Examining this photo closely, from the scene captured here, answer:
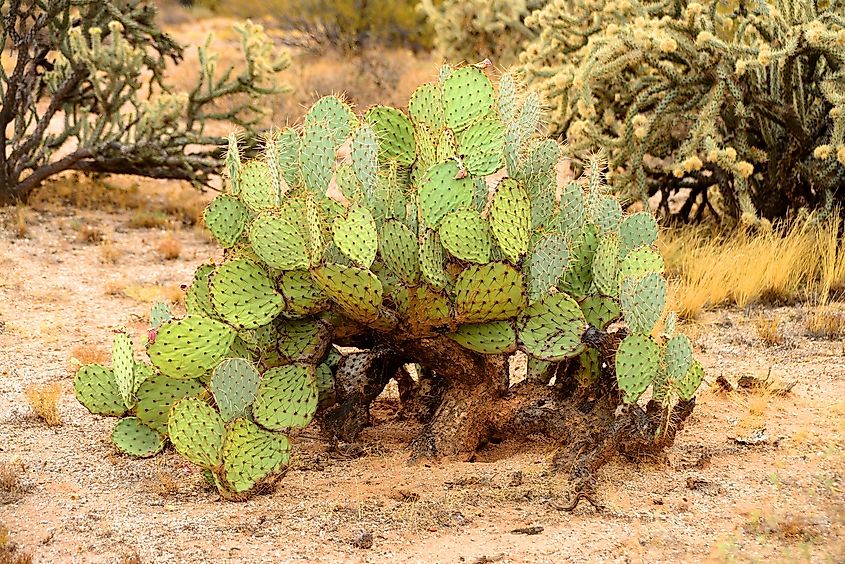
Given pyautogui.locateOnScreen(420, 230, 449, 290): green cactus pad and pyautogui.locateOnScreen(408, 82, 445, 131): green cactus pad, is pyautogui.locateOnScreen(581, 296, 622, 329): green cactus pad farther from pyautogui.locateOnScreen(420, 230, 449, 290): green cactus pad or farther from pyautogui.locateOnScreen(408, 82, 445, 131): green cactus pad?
pyautogui.locateOnScreen(408, 82, 445, 131): green cactus pad

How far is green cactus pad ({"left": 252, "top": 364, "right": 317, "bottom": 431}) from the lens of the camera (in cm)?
404

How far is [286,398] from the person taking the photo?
13.5 feet

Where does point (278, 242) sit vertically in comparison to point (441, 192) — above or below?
below

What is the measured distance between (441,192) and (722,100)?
13.2 feet

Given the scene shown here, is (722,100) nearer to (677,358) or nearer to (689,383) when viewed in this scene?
(689,383)

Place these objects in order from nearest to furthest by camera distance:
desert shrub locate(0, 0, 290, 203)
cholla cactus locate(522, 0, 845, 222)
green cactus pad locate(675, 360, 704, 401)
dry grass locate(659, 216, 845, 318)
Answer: green cactus pad locate(675, 360, 704, 401) → dry grass locate(659, 216, 845, 318) → cholla cactus locate(522, 0, 845, 222) → desert shrub locate(0, 0, 290, 203)

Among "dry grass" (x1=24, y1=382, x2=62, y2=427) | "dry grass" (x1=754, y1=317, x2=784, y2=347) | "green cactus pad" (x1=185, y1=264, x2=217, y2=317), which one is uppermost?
"green cactus pad" (x1=185, y1=264, x2=217, y2=317)

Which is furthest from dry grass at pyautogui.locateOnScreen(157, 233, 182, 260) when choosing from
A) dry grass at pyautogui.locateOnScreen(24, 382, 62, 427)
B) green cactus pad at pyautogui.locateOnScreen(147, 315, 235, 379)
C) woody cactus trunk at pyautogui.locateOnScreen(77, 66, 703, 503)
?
green cactus pad at pyautogui.locateOnScreen(147, 315, 235, 379)

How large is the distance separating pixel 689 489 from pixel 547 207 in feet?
4.00

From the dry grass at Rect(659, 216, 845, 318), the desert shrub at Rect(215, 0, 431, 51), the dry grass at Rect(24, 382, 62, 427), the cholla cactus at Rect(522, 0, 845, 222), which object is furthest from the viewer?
the desert shrub at Rect(215, 0, 431, 51)

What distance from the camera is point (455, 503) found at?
398 centimetres

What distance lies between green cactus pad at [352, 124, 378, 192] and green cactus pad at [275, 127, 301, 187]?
383 millimetres

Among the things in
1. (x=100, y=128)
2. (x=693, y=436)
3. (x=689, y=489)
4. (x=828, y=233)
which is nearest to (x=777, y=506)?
(x=689, y=489)

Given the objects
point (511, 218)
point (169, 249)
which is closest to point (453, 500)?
point (511, 218)
